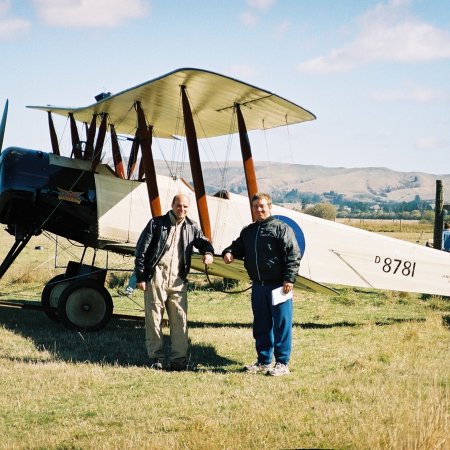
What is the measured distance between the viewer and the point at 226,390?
5.03 m

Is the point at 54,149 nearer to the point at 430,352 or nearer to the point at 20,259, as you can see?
the point at 430,352

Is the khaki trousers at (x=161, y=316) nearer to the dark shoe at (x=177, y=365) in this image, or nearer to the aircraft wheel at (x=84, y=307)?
the dark shoe at (x=177, y=365)

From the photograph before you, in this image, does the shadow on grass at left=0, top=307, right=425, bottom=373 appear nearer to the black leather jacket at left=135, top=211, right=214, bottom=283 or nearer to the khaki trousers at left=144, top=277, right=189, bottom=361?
the khaki trousers at left=144, top=277, right=189, bottom=361

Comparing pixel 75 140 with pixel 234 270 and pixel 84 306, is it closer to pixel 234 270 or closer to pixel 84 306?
pixel 84 306

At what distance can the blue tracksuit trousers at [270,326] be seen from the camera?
18.7 feet

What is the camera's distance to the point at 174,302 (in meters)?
5.96

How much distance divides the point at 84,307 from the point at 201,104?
299 centimetres

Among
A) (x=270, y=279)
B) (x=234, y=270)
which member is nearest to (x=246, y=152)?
(x=234, y=270)

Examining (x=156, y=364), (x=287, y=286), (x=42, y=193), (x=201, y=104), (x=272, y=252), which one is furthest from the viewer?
(x=42, y=193)

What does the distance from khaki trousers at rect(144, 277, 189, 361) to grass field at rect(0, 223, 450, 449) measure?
25 cm

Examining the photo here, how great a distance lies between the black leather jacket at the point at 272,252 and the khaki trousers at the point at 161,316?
765 mm

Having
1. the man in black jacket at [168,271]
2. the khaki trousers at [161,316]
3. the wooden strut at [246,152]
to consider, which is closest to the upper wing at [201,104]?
the wooden strut at [246,152]

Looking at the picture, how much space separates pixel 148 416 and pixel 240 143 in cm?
432

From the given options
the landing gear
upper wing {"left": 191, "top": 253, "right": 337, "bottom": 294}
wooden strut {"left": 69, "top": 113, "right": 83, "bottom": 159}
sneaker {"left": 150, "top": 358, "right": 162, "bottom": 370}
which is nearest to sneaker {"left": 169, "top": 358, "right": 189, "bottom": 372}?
sneaker {"left": 150, "top": 358, "right": 162, "bottom": 370}
